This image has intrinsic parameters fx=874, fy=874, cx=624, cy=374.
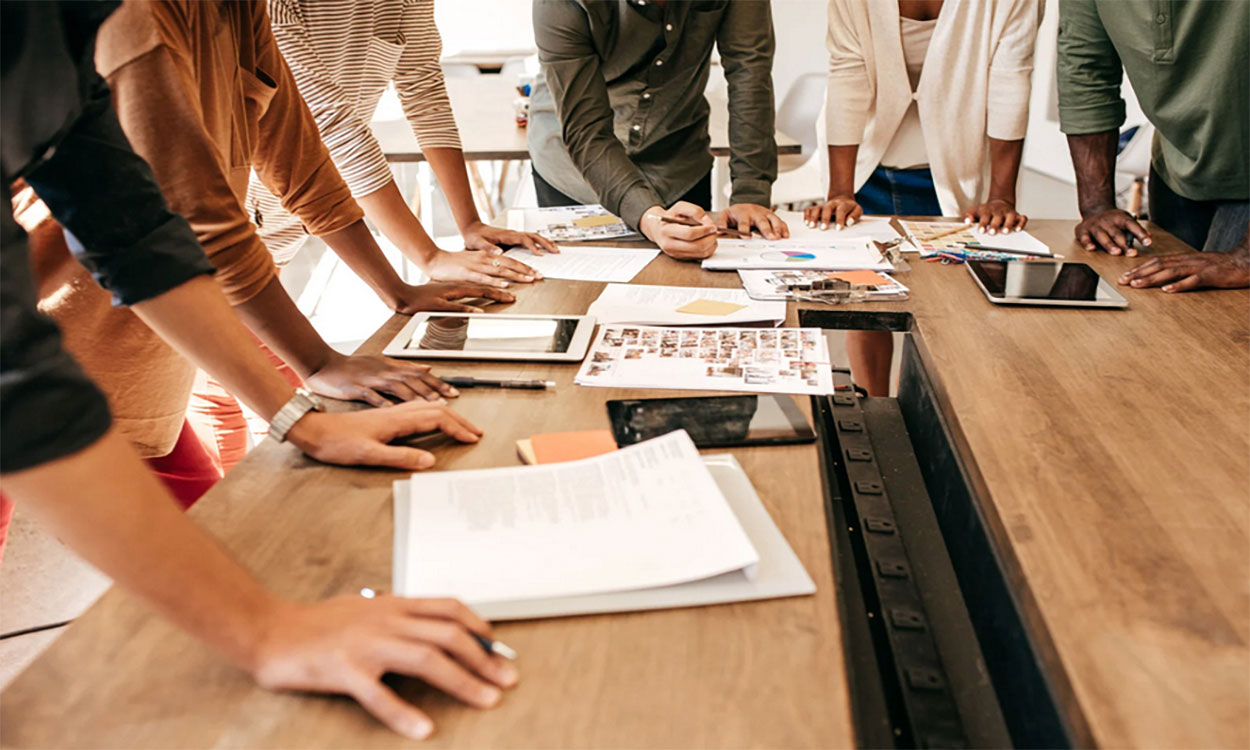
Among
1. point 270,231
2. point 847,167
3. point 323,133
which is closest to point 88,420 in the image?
point 323,133

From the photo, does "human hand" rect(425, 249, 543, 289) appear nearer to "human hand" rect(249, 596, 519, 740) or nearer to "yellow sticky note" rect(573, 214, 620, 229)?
"yellow sticky note" rect(573, 214, 620, 229)

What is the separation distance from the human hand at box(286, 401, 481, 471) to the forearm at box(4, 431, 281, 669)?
0.26 metres

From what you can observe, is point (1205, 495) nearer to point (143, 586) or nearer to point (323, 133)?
point (143, 586)

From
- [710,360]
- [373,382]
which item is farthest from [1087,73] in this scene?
[373,382]

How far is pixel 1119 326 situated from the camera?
120 centimetres

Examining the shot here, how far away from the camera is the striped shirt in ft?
4.42

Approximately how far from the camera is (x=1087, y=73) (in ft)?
5.64

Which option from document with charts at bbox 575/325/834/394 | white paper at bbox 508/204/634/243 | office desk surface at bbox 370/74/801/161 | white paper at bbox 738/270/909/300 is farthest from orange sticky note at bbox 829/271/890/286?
office desk surface at bbox 370/74/801/161

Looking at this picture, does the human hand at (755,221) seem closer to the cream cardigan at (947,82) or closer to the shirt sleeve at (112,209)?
the cream cardigan at (947,82)

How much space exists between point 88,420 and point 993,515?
2.24ft

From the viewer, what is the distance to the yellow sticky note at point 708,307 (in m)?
1.26

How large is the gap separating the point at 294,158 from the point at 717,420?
0.71m

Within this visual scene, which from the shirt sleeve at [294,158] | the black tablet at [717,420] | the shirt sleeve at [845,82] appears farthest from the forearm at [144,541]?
the shirt sleeve at [845,82]

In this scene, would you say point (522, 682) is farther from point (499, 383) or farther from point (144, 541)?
point (499, 383)
